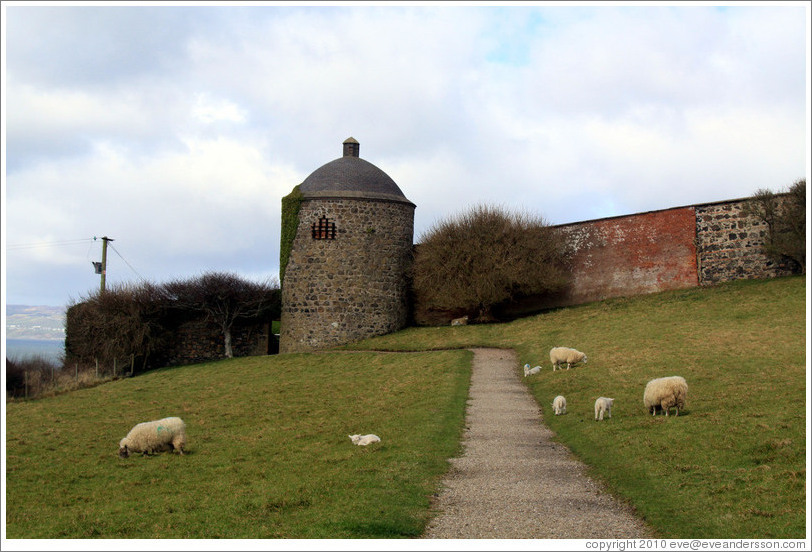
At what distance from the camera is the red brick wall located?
39188 mm

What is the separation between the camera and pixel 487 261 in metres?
39.8

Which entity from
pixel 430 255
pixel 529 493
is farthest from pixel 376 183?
pixel 529 493

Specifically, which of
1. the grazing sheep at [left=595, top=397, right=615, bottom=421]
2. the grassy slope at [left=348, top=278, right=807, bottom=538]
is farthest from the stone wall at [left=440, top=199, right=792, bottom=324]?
the grazing sheep at [left=595, top=397, right=615, bottom=421]

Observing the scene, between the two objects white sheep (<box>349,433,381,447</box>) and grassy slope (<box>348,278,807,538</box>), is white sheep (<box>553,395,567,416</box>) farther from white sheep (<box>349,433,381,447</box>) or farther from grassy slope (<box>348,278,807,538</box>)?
white sheep (<box>349,433,381,447</box>)

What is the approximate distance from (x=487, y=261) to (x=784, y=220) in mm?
14317

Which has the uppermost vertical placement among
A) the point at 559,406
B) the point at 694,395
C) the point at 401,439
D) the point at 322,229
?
the point at 322,229

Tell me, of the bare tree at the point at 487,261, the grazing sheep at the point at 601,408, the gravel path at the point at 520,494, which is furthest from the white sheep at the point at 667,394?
the bare tree at the point at 487,261

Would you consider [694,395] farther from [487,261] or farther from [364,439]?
[487,261]

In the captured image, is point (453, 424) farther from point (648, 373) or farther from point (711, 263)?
point (711, 263)

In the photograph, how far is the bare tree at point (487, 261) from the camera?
39719 millimetres

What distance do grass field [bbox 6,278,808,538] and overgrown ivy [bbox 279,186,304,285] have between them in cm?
975

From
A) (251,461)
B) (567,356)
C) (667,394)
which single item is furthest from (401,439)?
(567,356)

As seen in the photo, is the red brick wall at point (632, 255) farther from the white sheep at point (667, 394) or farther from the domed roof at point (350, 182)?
the white sheep at point (667, 394)

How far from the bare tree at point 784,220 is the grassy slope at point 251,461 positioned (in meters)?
17.7
